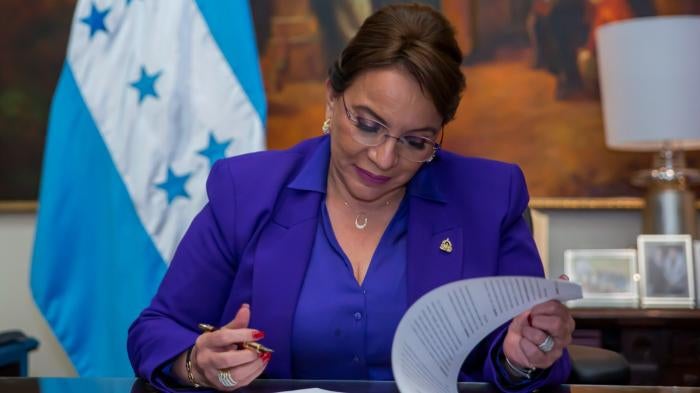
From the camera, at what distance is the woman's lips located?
1.76m

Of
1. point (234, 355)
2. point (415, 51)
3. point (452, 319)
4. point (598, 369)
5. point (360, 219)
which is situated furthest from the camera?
point (598, 369)

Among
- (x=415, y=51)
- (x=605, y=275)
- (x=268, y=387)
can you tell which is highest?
(x=415, y=51)

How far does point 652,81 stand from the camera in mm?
2805

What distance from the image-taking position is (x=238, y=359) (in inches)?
53.9

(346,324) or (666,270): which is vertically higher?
(346,324)

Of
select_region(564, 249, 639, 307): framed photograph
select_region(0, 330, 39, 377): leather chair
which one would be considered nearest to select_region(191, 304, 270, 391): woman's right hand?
select_region(0, 330, 39, 377): leather chair

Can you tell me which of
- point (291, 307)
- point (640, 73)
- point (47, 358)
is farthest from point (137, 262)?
point (640, 73)

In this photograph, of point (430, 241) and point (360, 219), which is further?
point (360, 219)

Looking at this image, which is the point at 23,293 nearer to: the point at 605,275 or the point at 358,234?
the point at 358,234

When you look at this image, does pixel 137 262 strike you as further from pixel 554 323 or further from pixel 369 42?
pixel 554 323

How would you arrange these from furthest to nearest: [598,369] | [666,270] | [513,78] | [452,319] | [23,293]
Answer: [23,293]
[513,78]
[666,270]
[598,369]
[452,319]

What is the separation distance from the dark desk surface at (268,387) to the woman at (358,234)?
10 centimetres

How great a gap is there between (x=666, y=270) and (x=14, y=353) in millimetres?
2227

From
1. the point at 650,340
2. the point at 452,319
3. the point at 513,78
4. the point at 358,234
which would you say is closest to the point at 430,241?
the point at 358,234
